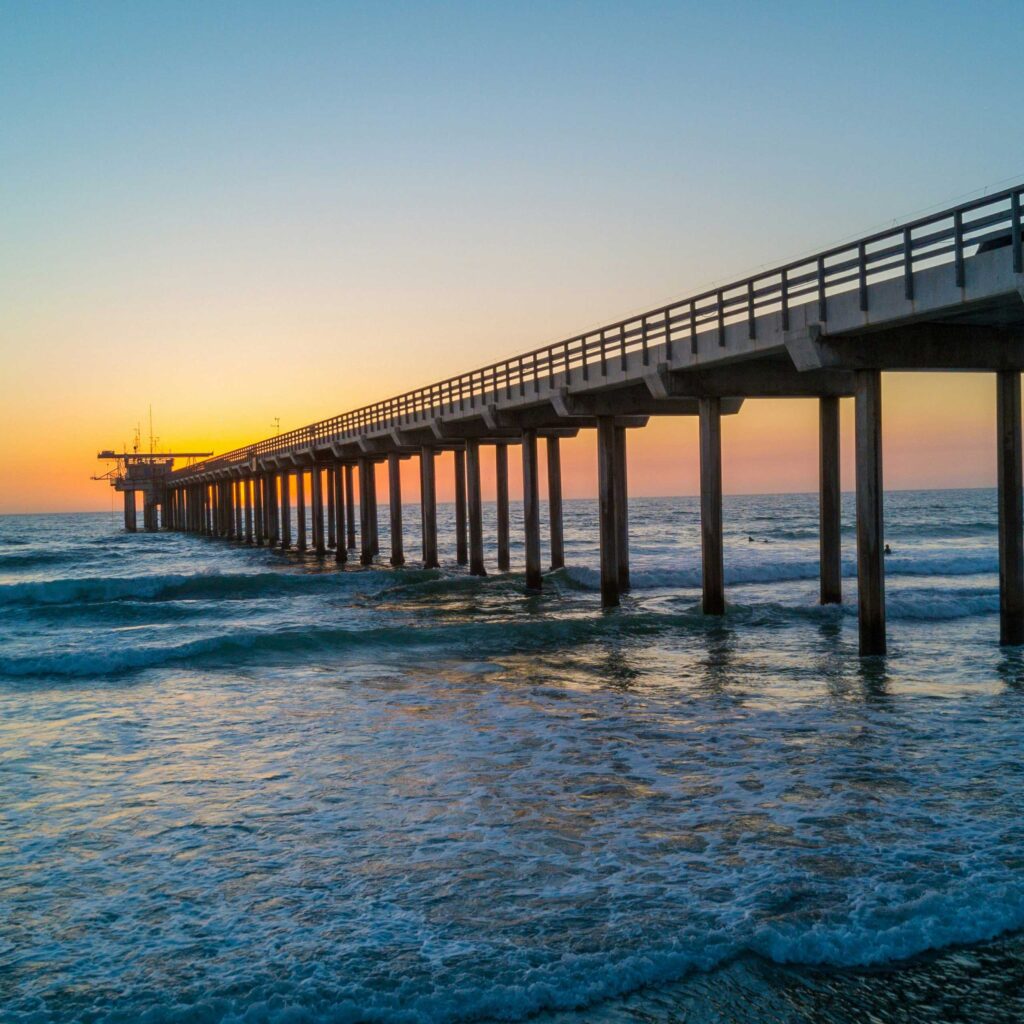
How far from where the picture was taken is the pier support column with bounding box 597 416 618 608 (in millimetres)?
23547

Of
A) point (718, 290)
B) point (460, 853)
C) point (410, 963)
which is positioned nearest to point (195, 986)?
point (410, 963)

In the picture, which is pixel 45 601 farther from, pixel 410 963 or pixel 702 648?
pixel 410 963

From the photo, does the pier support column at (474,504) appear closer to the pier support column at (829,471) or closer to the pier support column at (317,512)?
the pier support column at (829,471)

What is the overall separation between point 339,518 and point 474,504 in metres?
15.6

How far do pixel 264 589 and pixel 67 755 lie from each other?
23.4 m

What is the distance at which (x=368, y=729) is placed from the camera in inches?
464

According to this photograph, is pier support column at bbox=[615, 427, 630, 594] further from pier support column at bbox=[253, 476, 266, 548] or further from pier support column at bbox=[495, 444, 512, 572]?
pier support column at bbox=[253, 476, 266, 548]

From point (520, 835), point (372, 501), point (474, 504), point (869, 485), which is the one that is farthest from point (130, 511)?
point (520, 835)

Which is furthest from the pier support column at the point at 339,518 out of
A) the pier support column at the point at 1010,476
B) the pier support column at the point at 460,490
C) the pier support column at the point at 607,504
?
the pier support column at the point at 1010,476

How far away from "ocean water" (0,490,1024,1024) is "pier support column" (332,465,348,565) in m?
27.0

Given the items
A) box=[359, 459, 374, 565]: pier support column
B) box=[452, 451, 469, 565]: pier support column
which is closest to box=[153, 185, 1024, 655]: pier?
box=[452, 451, 469, 565]: pier support column

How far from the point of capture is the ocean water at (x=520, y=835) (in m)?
5.50

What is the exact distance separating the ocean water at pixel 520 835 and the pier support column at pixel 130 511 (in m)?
84.3

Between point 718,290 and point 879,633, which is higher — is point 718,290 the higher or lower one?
the higher one
